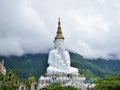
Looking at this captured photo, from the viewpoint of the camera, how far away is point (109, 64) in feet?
574

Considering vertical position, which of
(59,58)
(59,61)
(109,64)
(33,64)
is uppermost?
(109,64)

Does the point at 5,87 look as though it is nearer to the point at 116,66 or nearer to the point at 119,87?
the point at 119,87

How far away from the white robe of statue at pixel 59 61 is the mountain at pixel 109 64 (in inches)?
4016

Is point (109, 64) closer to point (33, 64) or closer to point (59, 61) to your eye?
point (33, 64)

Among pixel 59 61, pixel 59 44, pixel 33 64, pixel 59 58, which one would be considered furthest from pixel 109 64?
pixel 59 61

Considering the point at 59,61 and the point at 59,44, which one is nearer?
the point at 59,61

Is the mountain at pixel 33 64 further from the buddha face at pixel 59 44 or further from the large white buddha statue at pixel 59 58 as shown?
the buddha face at pixel 59 44

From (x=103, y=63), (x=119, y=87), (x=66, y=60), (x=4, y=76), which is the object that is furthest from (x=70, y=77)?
(x=103, y=63)

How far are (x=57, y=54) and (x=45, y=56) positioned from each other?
72.7 meters

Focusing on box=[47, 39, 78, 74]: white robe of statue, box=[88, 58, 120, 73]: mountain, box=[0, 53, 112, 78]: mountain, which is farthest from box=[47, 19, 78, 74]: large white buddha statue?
box=[88, 58, 120, 73]: mountain

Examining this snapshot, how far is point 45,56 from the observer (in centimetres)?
13400

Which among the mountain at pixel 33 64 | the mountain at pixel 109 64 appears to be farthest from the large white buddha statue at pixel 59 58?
the mountain at pixel 109 64

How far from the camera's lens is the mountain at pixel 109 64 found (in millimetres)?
165663

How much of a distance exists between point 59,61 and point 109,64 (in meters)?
116
